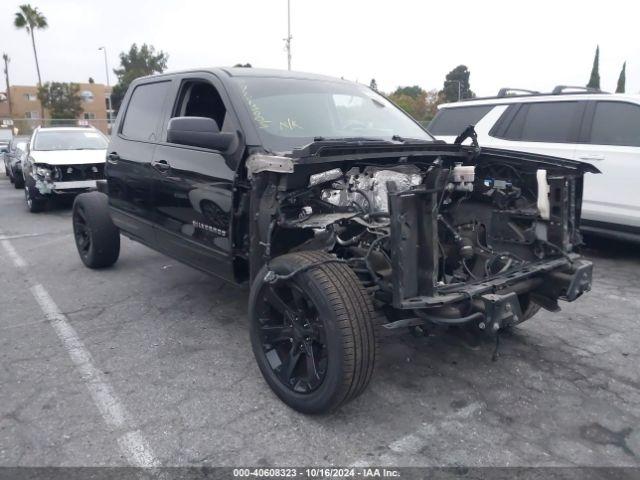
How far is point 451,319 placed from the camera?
2.70 m

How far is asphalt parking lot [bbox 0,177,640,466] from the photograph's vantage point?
2.61 metres

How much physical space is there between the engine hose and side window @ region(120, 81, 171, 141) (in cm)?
285

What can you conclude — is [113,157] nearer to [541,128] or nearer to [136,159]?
[136,159]

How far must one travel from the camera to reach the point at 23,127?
122 feet

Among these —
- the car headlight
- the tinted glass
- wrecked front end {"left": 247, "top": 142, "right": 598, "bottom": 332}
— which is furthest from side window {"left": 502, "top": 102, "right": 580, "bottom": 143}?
the car headlight

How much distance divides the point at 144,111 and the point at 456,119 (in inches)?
172

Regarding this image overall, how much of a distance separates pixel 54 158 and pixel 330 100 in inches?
297

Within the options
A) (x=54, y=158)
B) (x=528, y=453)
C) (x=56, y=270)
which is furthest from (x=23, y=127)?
(x=528, y=453)

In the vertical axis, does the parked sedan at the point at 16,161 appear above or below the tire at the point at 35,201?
above

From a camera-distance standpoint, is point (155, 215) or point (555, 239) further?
point (155, 215)

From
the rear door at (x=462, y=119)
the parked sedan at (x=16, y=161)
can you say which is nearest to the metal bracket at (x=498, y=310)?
the rear door at (x=462, y=119)

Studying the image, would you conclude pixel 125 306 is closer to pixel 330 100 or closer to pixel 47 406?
pixel 47 406

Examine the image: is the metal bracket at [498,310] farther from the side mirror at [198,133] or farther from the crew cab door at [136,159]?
the crew cab door at [136,159]

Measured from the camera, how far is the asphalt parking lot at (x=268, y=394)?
261 centimetres
